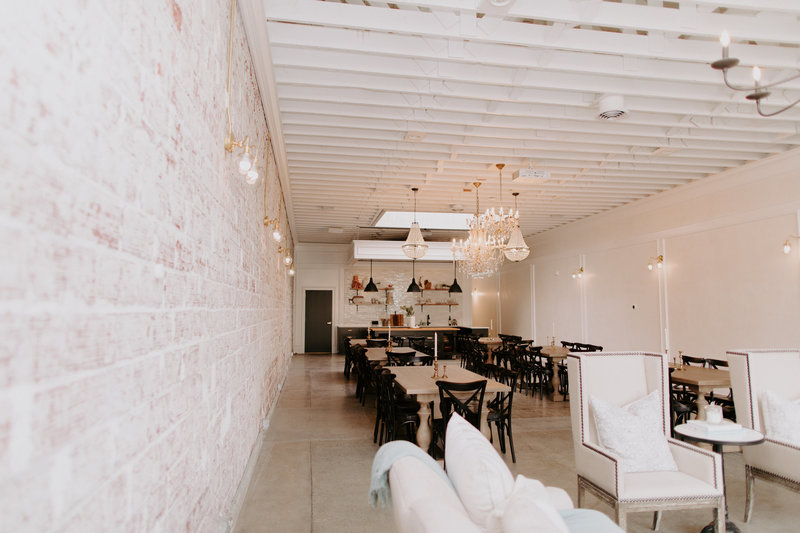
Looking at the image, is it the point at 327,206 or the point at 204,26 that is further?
the point at 327,206

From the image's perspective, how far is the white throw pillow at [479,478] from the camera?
1724mm

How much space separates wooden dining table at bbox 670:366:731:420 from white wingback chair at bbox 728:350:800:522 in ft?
4.13

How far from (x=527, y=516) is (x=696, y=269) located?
7770mm

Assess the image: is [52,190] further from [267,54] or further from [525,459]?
[525,459]

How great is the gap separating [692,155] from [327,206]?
246 inches

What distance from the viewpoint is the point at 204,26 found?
2.14 metres

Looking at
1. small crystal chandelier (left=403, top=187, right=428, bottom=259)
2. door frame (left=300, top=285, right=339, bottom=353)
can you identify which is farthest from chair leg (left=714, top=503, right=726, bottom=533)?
door frame (left=300, top=285, right=339, bottom=353)

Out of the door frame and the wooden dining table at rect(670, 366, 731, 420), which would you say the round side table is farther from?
the door frame

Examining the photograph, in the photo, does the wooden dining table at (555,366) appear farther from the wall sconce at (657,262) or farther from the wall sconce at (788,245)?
the wall sconce at (788,245)

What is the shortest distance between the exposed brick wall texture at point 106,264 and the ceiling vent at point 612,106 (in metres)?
3.76

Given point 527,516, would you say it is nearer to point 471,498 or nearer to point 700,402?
point 471,498

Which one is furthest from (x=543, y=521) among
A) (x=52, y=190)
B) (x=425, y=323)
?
(x=425, y=323)

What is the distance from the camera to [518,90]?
4.70 m

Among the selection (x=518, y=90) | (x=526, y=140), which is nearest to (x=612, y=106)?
(x=518, y=90)
